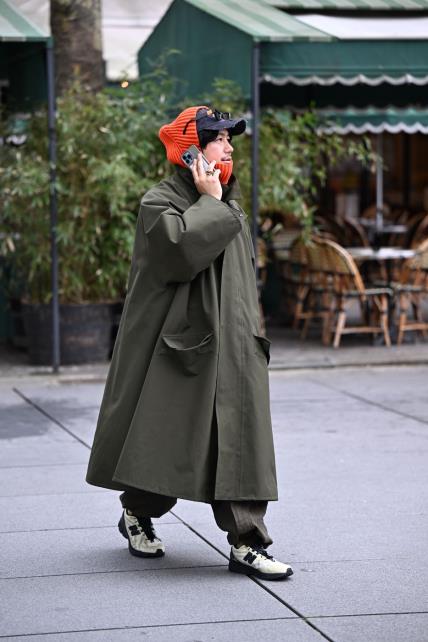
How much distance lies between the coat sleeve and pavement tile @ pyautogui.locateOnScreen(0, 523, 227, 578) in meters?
1.24

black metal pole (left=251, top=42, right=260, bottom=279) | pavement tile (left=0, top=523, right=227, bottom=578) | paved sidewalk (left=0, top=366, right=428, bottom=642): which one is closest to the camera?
paved sidewalk (left=0, top=366, right=428, bottom=642)

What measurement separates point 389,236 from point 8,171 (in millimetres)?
6664

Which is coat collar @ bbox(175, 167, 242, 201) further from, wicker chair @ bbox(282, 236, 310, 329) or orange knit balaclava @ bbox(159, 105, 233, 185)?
wicker chair @ bbox(282, 236, 310, 329)

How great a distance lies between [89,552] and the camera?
5.38m

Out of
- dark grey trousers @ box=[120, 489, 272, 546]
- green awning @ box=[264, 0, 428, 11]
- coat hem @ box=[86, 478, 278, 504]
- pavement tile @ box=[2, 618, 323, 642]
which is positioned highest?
green awning @ box=[264, 0, 428, 11]

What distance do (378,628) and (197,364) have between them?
1211 mm

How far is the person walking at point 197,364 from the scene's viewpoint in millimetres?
4766

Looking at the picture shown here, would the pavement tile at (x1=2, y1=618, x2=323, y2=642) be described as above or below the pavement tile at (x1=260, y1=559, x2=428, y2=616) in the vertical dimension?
above

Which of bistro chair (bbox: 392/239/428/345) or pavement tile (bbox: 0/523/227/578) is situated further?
bistro chair (bbox: 392/239/428/345)

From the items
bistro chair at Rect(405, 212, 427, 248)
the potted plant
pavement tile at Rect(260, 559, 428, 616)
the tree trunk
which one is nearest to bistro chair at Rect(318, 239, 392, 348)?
the potted plant

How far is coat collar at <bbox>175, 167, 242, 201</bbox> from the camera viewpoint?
16.3 ft

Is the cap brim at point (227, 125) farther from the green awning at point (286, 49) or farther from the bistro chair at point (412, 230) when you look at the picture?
the bistro chair at point (412, 230)

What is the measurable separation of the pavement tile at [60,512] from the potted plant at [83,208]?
400 centimetres

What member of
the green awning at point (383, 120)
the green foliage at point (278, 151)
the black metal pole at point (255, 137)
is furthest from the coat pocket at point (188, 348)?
the green awning at point (383, 120)
